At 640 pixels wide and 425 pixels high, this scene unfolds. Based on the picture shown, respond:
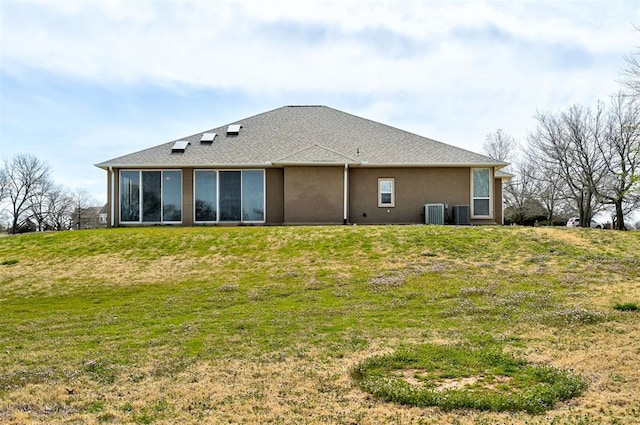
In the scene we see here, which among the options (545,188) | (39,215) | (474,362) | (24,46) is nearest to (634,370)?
(474,362)

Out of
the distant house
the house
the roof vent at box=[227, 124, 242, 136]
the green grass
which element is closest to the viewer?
the green grass

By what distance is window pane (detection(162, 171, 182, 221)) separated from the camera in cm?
2333

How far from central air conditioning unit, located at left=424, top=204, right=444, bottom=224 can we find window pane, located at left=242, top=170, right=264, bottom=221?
7.04m

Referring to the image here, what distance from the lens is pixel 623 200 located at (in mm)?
35594

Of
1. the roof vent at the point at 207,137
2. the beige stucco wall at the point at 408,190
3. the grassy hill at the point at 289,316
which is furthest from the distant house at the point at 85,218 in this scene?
the beige stucco wall at the point at 408,190

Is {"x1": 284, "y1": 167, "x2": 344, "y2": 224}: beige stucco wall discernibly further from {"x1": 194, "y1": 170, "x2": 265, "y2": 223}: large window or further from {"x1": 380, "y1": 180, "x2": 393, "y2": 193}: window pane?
{"x1": 380, "y1": 180, "x2": 393, "y2": 193}: window pane

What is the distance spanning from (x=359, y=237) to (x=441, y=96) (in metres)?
10.1

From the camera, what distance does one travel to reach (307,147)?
2412 centimetres

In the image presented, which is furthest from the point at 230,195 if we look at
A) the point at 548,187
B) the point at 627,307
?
the point at 548,187

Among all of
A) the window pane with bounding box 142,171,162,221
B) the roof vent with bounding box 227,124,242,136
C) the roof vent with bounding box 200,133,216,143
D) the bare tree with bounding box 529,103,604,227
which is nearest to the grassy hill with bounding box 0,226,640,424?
the window pane with bounding box 142,171,162,221

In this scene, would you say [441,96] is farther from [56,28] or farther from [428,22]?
[56,28]

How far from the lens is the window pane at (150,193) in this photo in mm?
23453

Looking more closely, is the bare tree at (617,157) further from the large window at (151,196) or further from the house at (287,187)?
the large window at (151,196)

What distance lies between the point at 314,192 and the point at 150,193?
7.32 m
